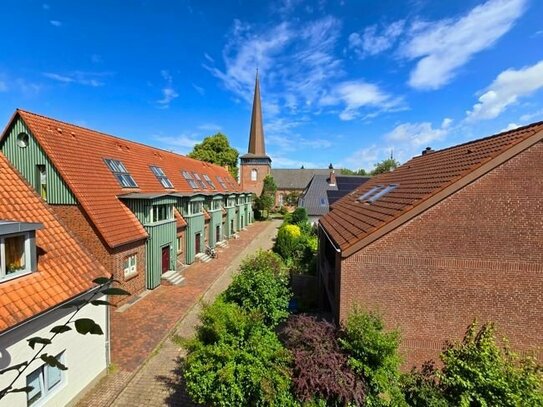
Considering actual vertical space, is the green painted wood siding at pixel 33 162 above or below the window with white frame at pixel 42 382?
above

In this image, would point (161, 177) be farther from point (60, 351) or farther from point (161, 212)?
point (60, 351)

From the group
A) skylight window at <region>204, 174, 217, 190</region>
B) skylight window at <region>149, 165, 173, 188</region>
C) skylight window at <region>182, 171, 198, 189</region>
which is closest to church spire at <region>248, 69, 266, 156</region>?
skylight window at <region>204, 174, 217, 190</region>

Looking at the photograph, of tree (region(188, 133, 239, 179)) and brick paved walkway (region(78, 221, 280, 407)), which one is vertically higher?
tree (region(188, 133, 239, 179))

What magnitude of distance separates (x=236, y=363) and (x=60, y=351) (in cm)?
459

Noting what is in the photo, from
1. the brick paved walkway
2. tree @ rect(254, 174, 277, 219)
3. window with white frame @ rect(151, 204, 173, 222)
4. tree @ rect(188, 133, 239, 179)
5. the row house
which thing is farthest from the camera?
tree @ rect(188, 133, 239, 179)

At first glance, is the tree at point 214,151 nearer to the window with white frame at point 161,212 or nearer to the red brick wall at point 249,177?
the red brick wall at point 249,177

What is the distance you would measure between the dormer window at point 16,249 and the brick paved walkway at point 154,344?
4110 millimetres

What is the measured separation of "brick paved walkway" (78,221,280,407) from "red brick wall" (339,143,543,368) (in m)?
6.13

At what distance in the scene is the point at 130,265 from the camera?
15.9 metres

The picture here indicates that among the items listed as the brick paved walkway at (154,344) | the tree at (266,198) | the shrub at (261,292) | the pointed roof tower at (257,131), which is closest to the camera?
the brick paved walkway at (154,344)

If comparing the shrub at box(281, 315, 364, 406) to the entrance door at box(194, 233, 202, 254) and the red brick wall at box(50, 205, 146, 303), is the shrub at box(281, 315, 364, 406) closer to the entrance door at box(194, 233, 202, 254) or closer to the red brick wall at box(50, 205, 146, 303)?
the red brick wall at box(50, 205, 146, 303)

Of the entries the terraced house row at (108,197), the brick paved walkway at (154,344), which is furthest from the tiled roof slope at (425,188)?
the terraced house row at (108,197)

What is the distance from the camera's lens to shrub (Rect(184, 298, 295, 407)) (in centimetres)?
738

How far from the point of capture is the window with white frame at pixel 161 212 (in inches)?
697
